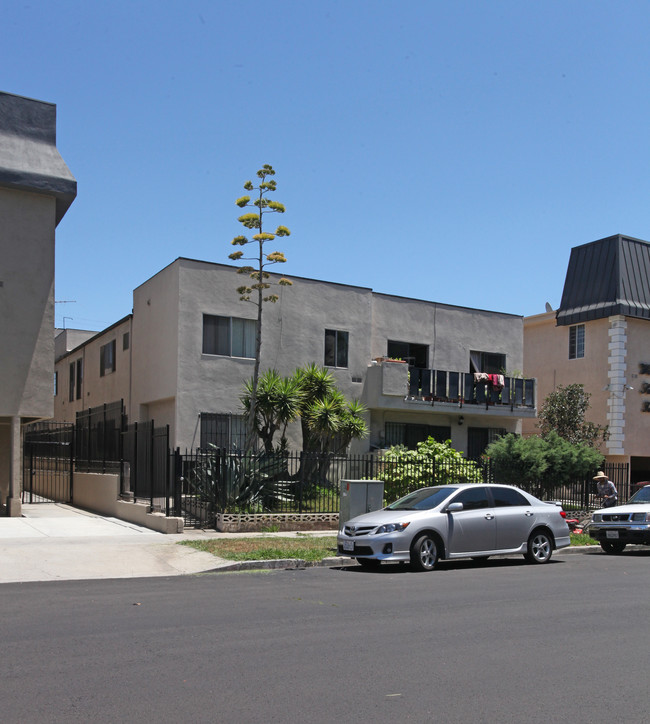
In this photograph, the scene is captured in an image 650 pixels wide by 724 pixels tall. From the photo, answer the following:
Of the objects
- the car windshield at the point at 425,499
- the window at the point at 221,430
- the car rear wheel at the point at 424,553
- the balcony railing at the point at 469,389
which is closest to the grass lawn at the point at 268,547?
the car windshield at the point at 425,499

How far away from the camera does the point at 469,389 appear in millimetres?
29094

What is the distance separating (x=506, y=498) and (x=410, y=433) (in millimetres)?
13723

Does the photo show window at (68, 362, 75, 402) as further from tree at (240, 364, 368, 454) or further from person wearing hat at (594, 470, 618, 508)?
person wearing hat at (594, 470, 618, 508)

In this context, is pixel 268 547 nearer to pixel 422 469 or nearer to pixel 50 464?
pixel 422 469

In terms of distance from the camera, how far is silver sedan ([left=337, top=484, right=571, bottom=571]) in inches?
535

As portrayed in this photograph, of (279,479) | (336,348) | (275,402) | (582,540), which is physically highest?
(336,348)

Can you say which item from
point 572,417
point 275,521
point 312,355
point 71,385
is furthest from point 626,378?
point 71,385

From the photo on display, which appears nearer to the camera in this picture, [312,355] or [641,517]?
[641,517]

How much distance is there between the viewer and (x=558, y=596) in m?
10.9

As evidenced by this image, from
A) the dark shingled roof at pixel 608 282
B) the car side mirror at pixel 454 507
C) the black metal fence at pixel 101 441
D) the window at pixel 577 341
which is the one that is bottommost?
the car side mirror at pixel 454 507

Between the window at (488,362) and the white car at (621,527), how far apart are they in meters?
13.1

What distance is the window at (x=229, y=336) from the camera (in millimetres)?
25312

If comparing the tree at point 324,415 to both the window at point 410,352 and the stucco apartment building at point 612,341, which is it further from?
the stucco apartment building at point 612,341

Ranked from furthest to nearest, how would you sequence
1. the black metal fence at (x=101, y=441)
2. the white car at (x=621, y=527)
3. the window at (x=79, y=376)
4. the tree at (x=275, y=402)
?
the window at (x=79, y=376) < the black metal fence at (x=101, y=441) < the tree at (x=275, y=402) < the white car at (x=621, y=527)
